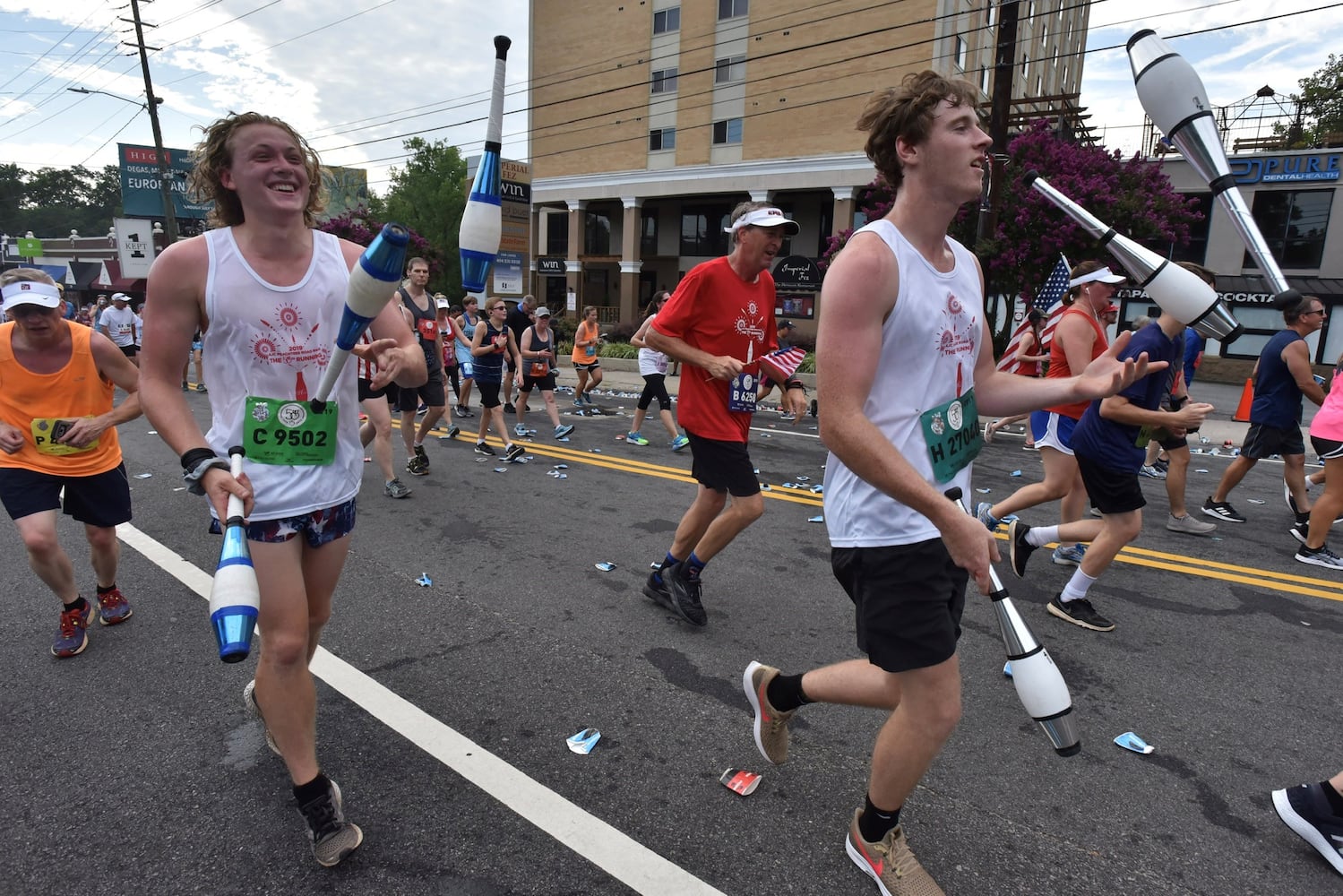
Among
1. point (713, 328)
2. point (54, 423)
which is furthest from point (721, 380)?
point (54, 423)

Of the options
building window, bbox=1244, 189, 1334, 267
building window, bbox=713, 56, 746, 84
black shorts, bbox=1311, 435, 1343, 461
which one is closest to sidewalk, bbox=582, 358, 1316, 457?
black shorts, bbox=1311, 435, 1343, 461

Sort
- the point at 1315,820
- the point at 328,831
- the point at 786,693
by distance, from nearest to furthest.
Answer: the point at 328,831 → the point at 1315,820 → the point at 786,693

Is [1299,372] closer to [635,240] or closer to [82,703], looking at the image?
[82,703]

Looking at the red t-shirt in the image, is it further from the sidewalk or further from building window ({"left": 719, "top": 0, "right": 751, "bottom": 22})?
building window ({"left": 719, "top": 0, "right": 751, "bottom": 22})

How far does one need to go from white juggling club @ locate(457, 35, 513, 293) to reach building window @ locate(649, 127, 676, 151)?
30475mm

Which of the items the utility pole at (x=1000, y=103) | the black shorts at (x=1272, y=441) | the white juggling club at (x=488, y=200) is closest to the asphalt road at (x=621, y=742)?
the black shorts at (x=1272, y=441)

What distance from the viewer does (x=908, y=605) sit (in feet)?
6.55

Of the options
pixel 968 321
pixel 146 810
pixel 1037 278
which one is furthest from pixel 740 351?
pixel 1037 278

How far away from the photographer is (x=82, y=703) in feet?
10.3

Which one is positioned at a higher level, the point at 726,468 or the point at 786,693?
the point at 726,468

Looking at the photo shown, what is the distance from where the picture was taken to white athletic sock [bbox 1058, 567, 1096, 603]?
414 cm

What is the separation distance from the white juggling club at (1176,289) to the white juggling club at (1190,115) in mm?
153

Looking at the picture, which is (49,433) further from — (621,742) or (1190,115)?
(1190,115)

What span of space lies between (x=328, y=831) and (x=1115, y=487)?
13.0 feet
